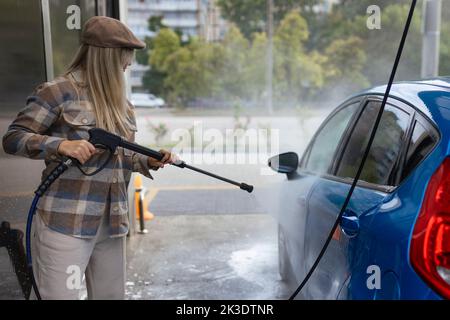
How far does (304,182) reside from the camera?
9.89 ft

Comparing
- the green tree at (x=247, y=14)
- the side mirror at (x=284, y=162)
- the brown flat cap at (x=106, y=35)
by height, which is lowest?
the side mirror at (x=284, y=162)

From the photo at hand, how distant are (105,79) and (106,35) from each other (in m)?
0.17

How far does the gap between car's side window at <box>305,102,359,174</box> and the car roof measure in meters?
0.55

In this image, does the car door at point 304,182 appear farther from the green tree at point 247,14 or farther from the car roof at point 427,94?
the green tree at point 247,14

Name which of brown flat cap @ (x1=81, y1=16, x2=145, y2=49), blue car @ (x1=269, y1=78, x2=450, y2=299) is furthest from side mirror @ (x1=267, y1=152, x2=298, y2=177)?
brown flat cap @ (x1=81, y1=16, x2=145, y2=49)

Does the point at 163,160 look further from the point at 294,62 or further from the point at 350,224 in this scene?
the point at 294,62

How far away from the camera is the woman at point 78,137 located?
1.89 meters

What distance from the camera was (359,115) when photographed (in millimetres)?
2562

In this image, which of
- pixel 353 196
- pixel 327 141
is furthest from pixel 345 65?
pixel 353 196

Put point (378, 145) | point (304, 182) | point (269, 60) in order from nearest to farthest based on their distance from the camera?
point (378, 145)
point (304, 182)
point (269, 60)

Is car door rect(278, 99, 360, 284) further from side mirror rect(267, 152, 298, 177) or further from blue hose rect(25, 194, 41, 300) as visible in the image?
blue hose rect(25, 194, 41, 300)

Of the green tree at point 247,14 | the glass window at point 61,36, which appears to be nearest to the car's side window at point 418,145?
the glass window at point 61,36

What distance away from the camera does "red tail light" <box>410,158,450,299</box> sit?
1425 millimetres
